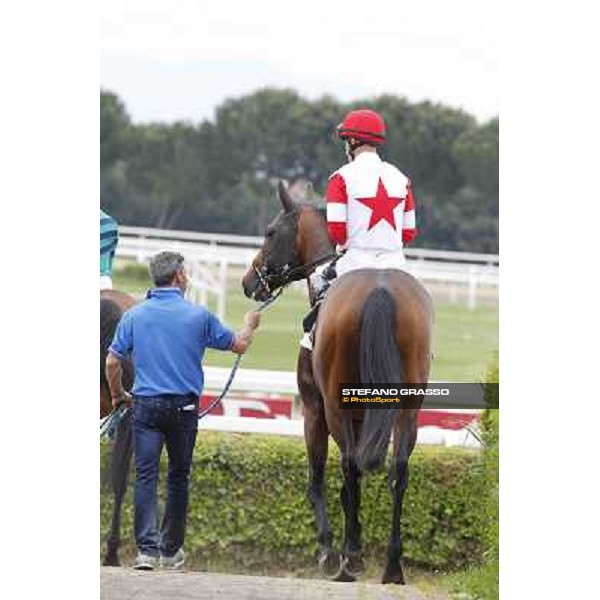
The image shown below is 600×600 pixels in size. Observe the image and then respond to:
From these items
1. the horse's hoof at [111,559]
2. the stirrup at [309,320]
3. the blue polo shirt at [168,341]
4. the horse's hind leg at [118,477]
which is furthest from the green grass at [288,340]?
the horse's hoof at [111,559]

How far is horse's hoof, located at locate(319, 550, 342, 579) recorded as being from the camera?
8750mm

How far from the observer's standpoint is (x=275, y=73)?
29.6ft

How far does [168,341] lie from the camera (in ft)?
27.9

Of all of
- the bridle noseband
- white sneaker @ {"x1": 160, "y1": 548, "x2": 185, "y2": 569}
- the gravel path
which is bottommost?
the gravel path

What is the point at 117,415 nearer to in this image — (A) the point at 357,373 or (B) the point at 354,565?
(A) the point at 357,373

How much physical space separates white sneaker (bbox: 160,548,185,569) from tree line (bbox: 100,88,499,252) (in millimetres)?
1487

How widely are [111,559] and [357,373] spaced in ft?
4.39

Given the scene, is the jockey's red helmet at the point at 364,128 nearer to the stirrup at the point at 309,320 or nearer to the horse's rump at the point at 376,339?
the horse's rump at the point at 376,339

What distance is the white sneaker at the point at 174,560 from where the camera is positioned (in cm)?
866

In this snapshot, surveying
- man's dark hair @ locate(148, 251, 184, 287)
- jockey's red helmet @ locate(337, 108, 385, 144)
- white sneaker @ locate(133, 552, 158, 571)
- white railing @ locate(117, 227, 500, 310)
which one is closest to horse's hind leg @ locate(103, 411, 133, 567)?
white sneaker @ locate(133, 552, 158, 571)

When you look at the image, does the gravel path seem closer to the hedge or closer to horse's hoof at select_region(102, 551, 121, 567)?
horse's hoof at select_region(102, 551, 121, 567)

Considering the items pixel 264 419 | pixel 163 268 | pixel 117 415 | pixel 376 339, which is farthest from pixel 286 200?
pixel 117 415
